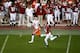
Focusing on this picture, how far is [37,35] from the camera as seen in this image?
2361 cm

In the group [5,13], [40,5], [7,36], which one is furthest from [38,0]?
[7,36]

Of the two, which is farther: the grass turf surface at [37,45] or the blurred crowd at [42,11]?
the blurred crowd at [42,11]

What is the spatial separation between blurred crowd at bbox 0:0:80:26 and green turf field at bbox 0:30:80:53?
5.92 ft

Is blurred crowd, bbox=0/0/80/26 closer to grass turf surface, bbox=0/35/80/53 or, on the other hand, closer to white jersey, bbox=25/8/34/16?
white jersey, bbox=25/8/34/16

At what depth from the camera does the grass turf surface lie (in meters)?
21.7

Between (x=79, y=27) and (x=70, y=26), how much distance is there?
0.69 m

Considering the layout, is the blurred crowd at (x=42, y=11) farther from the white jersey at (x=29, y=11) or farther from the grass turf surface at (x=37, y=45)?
the grass turf surface at (x=37, y=45)

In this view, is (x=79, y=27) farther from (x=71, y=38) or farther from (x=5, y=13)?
(x=5, y=13)

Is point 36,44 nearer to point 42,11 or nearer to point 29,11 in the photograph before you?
point 29,11

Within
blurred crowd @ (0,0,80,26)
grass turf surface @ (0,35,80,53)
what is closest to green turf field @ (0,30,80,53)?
grass turf surface @ (0,35,80,53)

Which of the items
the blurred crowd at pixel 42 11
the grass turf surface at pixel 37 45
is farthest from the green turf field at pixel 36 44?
the blurred crowd at pixel 42 11

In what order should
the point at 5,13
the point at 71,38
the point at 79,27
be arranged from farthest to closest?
the point at 5,13, the point at 79,27, the point at 71,38

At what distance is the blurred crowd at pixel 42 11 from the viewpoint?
83.8 feet

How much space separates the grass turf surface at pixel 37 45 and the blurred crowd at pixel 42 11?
2.34 m
